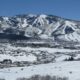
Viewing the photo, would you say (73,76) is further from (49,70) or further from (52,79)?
(49,70)

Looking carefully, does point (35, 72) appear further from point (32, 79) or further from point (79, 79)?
point (79, 79)

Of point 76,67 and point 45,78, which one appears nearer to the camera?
point 45,78

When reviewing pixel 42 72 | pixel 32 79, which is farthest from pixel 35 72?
pixel 32 79

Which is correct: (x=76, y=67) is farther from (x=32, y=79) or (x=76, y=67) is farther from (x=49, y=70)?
(x=32, y=79)

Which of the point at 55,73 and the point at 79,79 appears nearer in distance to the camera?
the point at 79,79

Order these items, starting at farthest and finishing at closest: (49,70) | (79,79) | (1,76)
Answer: (49,70)
(1,76)
(79,79)

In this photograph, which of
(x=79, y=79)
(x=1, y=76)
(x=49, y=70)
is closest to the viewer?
(x=79, y=79)

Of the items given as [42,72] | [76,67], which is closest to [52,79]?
[42,72]
